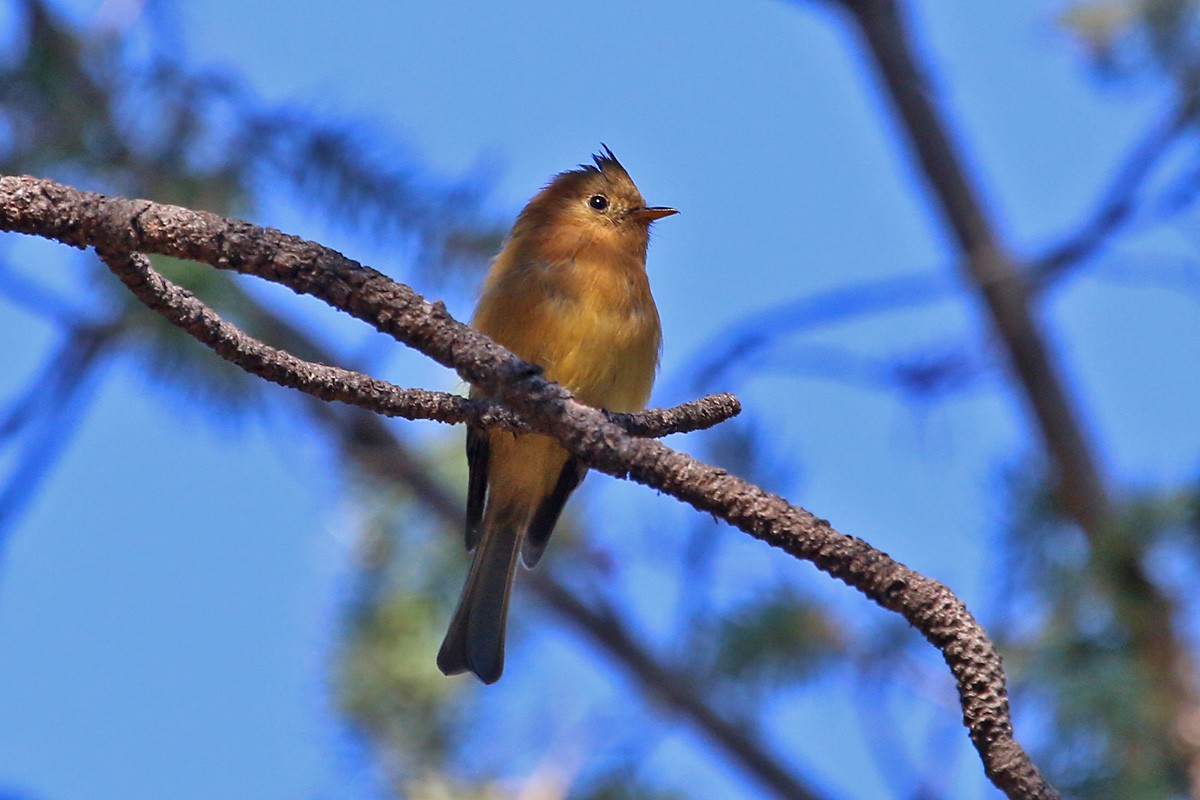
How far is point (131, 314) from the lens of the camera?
8.89 feet

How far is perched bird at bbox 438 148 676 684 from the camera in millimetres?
3449

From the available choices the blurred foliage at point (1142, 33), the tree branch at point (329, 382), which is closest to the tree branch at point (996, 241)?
the blurred foliage at point (1142, 33)

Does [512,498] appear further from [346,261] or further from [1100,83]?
[346,261]

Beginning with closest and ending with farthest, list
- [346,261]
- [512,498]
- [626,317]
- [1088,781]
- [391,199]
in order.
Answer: [346,261]
[1088,781]
[391,199]
[626,317]
[512,498]

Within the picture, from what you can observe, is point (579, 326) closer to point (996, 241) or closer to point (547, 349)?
point (547, 349)

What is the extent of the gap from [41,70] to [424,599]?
1.62 meters

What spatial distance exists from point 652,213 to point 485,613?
1300 mm

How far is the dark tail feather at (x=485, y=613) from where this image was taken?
9.97ft

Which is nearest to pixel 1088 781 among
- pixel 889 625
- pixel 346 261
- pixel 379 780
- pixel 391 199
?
pixel 889 625

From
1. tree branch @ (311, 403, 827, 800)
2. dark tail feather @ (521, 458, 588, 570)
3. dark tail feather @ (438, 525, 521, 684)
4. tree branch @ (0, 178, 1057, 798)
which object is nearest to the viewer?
tree branch @ (0, 178, 1057, 798)

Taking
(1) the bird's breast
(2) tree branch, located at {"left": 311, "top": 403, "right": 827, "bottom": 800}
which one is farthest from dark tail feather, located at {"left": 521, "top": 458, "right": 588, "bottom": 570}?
(1) the bird's breast

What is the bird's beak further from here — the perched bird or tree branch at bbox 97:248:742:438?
tree branch at bbox 97:248:742:438

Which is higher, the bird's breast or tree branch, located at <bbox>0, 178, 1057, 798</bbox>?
the bird's breast

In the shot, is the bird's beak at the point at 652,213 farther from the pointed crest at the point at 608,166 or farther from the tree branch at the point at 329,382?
the tree branch at the point at 329,382
